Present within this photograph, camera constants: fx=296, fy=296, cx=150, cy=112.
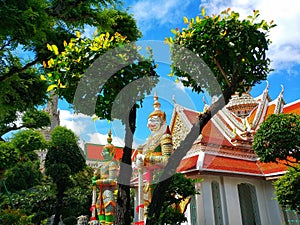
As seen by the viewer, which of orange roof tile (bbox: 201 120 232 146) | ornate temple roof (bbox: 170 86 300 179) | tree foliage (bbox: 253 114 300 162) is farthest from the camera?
orange roof tile (bbox: 201 120 232 146)

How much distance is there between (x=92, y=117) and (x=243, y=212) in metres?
7.82

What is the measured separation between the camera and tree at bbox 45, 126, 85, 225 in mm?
15352

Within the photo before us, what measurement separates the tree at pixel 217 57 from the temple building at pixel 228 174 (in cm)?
384

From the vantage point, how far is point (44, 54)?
7.46 m

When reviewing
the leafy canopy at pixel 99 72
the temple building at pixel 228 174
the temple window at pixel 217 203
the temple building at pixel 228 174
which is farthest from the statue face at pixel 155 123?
the temple window at pixel 217 203

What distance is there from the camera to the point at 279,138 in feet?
23.6

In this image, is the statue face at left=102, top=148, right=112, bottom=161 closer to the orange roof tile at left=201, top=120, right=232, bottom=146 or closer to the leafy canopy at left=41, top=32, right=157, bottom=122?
the leafy canopy at left=41, top=32, right=157, bottom=122

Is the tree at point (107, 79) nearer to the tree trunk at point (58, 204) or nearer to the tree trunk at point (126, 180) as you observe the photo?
the tree trunk at point (126, 180)

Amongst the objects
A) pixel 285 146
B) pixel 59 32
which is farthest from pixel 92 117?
pixel 285 146

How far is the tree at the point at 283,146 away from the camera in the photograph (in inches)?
283

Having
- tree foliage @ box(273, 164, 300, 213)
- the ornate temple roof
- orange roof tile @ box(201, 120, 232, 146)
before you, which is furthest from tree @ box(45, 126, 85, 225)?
tree foliage @ box(273, 164, 300, 213)

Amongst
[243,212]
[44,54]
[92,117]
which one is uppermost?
[44,54]

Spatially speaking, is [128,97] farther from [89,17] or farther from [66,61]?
[89,17]

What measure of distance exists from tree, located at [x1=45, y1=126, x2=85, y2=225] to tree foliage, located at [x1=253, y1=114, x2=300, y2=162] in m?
10.3
